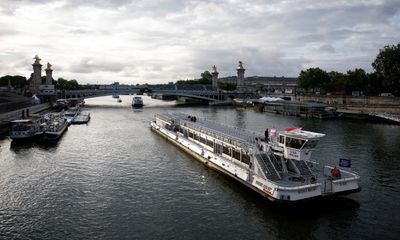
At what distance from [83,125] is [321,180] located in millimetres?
57901

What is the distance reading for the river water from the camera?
24.3 metres

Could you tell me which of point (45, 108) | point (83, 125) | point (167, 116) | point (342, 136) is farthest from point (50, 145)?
point (45, 108)

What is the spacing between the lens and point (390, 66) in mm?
107500

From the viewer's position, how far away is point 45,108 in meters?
113

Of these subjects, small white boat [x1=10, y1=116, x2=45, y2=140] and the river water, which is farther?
small white boat [x1=10, y1=116, x2=45, y2=140]

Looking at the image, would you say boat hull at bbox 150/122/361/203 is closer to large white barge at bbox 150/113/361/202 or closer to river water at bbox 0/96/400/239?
large white barge at bbox 150/113/361/202

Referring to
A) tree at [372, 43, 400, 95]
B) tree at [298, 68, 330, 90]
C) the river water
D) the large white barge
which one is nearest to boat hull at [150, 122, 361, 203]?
the large white barge

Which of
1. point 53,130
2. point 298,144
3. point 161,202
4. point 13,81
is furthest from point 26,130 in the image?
point 13,81

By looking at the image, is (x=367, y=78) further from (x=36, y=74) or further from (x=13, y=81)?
(x=13, y=81)

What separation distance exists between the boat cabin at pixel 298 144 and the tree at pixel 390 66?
88.7 meters

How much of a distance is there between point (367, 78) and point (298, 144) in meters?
109

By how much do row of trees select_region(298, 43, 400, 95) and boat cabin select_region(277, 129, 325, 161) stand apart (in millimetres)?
88741

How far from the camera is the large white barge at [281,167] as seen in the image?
27.2 metres

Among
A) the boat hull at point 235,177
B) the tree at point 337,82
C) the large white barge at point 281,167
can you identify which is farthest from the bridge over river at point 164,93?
the large white barge at point 281,167
